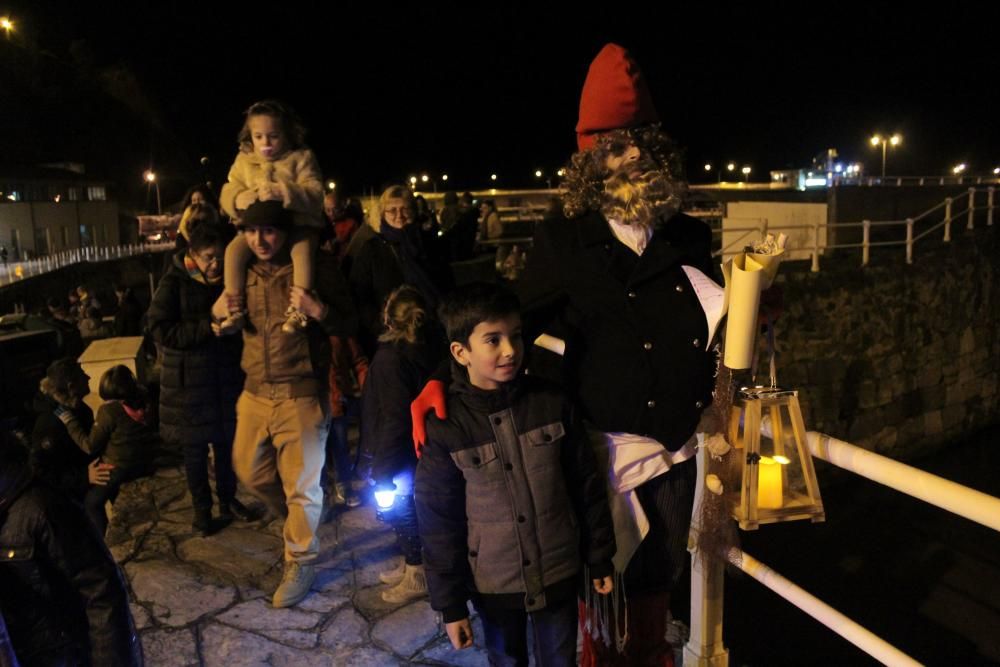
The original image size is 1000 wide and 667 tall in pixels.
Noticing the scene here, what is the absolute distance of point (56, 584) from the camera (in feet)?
6.86

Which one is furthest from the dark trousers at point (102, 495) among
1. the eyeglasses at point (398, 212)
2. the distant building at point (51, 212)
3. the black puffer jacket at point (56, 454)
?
the distant building at point (51, 212)

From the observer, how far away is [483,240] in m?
13.5

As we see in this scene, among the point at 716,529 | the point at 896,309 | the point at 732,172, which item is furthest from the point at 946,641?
the point at 732,172

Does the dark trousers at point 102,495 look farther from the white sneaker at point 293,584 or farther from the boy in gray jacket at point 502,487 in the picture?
the boy in gray jacket at point 502,487

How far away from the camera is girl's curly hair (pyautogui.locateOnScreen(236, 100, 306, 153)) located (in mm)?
3443

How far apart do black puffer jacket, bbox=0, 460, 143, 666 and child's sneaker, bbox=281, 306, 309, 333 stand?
52.3 inches

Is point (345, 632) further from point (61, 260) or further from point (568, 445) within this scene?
point (61, 260)

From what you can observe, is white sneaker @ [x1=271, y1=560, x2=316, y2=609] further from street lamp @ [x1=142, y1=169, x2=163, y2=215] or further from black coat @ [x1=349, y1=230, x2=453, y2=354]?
street lamp @ [x1=142, y1=169, x2=163, y2=215]

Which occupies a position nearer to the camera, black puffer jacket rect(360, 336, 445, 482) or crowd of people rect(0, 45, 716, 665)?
crowd of people rect(0, 45, 716, 665)

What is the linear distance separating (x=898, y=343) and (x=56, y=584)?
13.0m

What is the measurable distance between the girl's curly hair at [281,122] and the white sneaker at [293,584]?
1.94 meters

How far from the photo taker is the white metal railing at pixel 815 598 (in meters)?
1.70

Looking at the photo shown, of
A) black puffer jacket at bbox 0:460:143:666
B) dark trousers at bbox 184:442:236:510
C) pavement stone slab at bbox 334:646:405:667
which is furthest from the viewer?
dark trousers at bbox 184:442:236:510

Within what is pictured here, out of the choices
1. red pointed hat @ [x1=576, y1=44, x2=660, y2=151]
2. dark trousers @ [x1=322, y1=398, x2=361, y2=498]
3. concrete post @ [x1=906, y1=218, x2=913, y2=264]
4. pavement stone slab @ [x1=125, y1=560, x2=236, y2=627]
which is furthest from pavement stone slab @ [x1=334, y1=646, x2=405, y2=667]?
concrete post @ [x1=906, y1=218, x2=913, y2=264]
